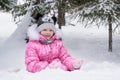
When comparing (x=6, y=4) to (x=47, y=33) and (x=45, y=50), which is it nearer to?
(x=47, y=33)

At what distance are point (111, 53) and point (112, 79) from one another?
5873 millimetres

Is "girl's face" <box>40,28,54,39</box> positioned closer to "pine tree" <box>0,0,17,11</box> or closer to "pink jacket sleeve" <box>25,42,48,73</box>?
"pink jacket sleeve" <box>25,42,48,73</box>

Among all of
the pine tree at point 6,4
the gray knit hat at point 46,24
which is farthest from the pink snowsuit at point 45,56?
the pine tree at point 6,4

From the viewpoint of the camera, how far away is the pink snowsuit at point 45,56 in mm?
5996

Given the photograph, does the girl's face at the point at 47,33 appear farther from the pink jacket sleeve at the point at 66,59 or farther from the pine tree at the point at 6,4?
the pine tree at the point at 6,4

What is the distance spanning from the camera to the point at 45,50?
6277mm

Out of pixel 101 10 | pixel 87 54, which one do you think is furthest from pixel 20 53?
pixel 101 10

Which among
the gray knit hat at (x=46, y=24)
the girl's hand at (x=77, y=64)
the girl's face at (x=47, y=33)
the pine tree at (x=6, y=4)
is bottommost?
the girl's hand at (x=77, y=64)

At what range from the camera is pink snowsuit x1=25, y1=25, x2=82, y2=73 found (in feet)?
19.7

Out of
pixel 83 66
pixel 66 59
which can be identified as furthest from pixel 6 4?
pixel 66 59

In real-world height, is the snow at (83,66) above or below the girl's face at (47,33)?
below

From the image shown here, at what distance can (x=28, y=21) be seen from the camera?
45.7 ft

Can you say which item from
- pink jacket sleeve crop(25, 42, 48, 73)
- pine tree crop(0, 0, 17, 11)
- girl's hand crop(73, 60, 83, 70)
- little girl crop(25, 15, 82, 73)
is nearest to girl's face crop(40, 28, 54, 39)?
little girl crop(25, 15, 82, 73)

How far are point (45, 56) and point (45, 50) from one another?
0.38 ft
